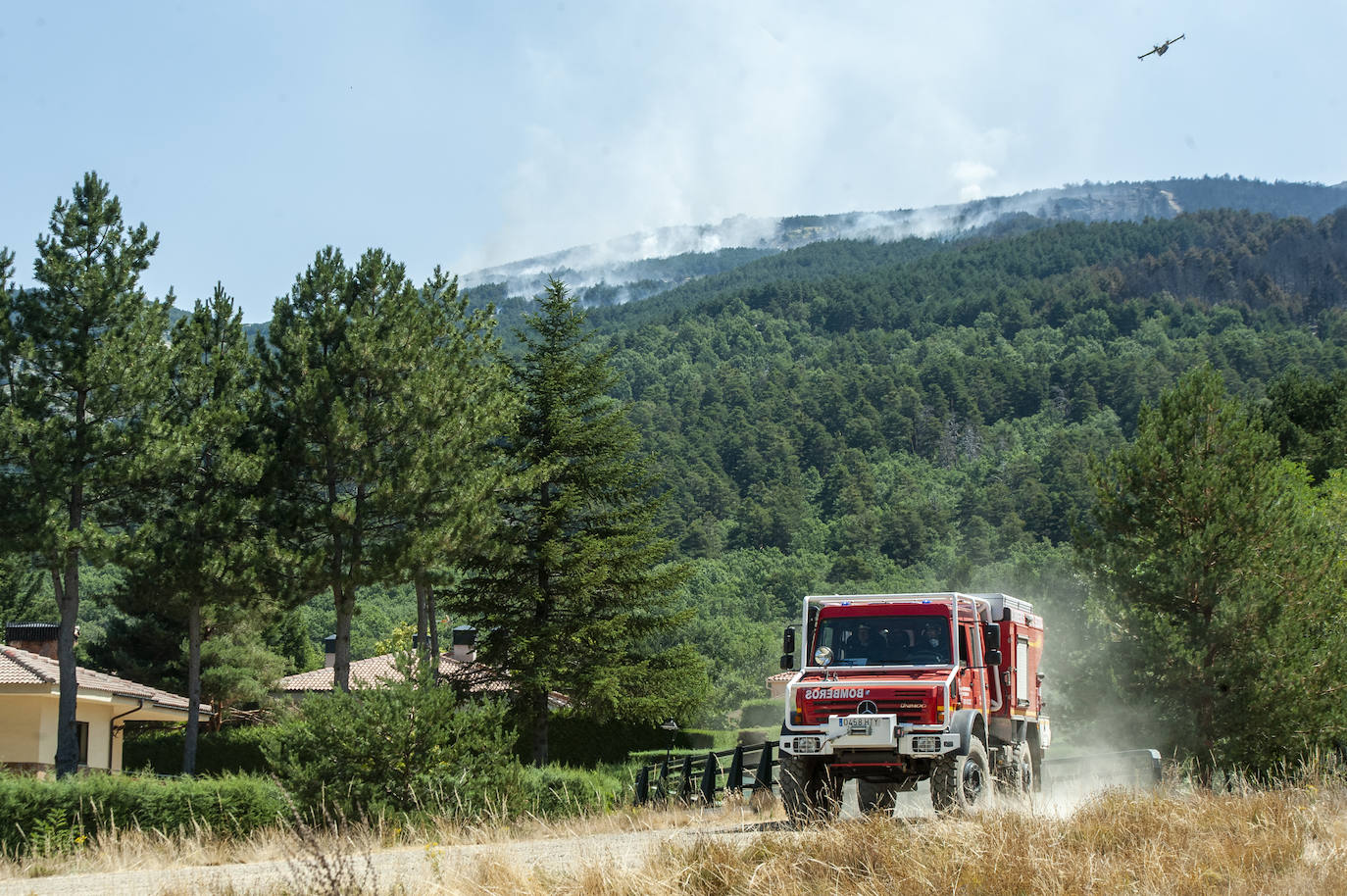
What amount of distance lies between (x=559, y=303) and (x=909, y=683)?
2599cm

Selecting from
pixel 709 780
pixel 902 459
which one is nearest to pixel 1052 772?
pixel 709 780

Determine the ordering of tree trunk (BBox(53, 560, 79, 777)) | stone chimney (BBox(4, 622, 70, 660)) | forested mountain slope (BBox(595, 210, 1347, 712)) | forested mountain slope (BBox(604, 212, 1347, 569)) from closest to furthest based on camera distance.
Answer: tree trunk (BBox(53, 560, 79, 777)) < stone chimney (BBox(4, 622, 70, 660)) < forested mountain slope (BBox(595, 210, 1347, 712)) < forested mountain slope (BBox(604, 212, 1347, 569))

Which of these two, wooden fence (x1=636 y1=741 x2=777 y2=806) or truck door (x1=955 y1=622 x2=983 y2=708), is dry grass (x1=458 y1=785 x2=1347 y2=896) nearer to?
truck door (x1=955 y1=622 x2=983 y2=708)

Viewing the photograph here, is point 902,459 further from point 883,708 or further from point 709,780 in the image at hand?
point 883,708

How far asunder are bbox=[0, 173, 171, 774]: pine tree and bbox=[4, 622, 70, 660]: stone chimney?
17.0 metres

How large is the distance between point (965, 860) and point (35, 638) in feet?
151

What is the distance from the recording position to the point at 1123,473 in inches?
1259

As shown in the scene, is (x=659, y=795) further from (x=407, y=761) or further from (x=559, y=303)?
(x=559, y=303)

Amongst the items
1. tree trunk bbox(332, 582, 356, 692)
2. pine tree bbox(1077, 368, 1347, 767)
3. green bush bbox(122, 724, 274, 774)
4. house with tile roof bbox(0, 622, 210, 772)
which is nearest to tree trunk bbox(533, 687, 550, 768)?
tree trunk bbox(332, 582, 356, 692)

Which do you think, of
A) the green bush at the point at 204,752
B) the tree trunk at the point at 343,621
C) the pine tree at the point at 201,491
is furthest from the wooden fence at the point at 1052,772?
the green bush at the point at 204,752

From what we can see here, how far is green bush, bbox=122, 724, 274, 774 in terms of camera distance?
38281 millimetres

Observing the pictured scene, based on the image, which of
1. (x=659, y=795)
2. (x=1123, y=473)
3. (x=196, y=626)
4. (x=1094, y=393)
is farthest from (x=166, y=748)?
(x=1094, y=393)

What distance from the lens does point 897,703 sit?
16.6 metres

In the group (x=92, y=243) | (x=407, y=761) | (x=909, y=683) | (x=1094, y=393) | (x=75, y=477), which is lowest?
(x=407, y=761)
